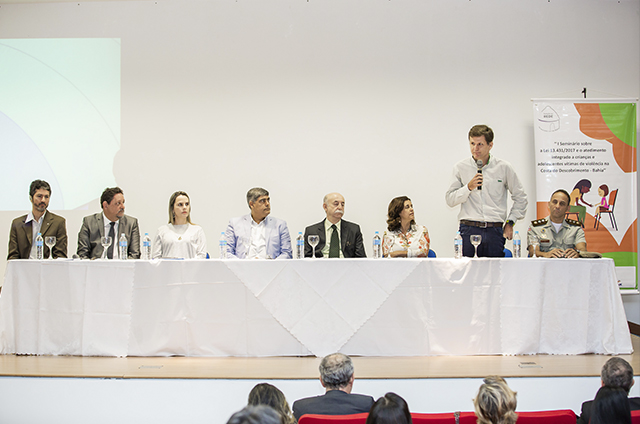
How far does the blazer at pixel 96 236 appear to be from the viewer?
3.88 meters

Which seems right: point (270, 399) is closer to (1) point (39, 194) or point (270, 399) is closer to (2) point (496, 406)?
(2) point (496, 406)

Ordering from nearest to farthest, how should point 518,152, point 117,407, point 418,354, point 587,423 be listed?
point 587,423 → point 117,407 → point 418,354 → point 518,152

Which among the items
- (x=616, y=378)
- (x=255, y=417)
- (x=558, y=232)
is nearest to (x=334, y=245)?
(x=558, y=232)

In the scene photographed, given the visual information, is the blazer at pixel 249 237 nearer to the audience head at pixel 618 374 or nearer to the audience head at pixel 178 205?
the audience head at pixel 178 205

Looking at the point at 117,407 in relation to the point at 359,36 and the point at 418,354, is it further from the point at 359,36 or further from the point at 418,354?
the point at 359,36

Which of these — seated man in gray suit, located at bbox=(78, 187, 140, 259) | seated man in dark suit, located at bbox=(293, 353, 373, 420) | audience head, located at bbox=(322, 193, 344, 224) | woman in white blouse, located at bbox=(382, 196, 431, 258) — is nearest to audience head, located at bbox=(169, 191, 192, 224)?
seated man in gray suit, located at bbox=(78, 187, 140, 259)

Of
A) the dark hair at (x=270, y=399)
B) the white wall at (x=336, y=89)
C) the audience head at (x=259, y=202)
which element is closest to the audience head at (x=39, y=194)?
the white wall at (x=336, y=89)

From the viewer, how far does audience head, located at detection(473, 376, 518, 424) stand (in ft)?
4.80

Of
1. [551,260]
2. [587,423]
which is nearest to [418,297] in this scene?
[551,260]

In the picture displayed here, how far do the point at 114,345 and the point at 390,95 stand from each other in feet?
→ 11.7

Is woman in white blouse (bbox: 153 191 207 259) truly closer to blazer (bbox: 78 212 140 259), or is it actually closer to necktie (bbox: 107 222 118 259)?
blazer (bbox: 78 212 140 259)

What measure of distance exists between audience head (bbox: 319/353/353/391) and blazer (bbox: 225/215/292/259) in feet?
6.93

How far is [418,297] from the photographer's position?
3.30m

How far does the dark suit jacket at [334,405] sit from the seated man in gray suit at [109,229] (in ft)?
8.37
